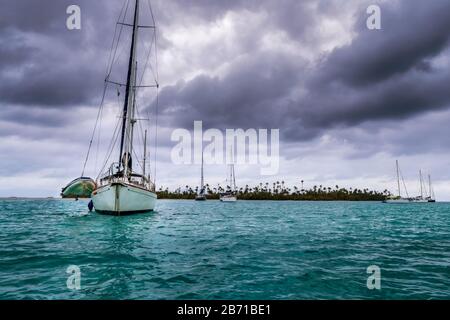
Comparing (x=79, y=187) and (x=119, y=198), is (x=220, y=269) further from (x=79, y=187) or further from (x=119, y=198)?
(x=79, y=187)

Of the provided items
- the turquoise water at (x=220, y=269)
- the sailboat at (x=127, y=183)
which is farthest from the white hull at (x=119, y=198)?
the turquoise water at (x=220, y=269)

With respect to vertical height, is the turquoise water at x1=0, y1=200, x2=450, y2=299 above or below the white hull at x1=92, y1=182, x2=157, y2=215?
below

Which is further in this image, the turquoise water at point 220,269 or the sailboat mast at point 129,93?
the sailboat mast at point 129,93

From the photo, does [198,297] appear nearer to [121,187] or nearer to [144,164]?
[121,187]

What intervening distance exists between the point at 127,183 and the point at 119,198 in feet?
5.48

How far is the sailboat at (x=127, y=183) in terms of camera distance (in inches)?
1199

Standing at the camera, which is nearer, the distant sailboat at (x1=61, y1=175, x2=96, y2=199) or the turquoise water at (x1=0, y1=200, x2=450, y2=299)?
the turquoise water at (x1=0, y1=200, x2=450, y2=299)

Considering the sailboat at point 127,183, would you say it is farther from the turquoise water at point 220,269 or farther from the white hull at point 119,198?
the turquoise water at point 220,269

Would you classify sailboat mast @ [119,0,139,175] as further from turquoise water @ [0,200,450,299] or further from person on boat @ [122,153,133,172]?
turquoise water @ [0,200,450,299]

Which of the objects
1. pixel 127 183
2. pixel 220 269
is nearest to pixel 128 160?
pixel 127 183

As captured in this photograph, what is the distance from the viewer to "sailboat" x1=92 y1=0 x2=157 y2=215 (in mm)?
30452

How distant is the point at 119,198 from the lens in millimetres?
30359

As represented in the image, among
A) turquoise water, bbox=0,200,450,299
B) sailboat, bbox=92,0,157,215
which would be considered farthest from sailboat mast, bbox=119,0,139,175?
turquoise water, bbox=0,200,450,299
